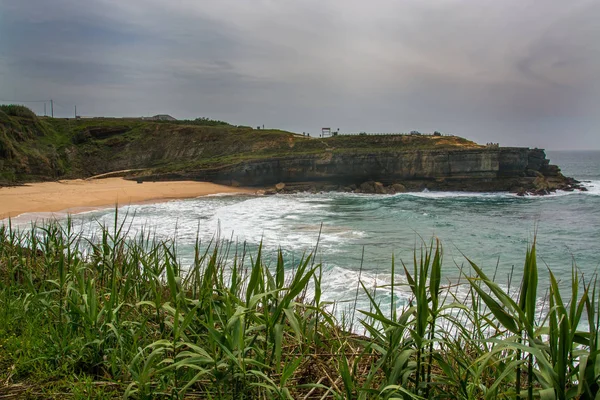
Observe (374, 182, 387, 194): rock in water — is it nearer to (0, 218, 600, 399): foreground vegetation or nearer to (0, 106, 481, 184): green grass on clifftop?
(0, 106, 481, 184): green grass on clifftop

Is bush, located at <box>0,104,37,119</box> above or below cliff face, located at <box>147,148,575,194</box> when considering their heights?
above

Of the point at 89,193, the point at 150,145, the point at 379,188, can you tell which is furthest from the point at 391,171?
the point at 150,145

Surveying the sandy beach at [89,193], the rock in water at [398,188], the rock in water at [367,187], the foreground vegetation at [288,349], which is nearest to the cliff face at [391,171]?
the rock in water at [398,188]

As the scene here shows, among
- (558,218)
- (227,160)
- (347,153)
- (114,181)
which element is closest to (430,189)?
(347,153)

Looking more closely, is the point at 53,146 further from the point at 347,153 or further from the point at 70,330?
the point at 70,330

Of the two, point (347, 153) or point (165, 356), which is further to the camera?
point (347, 153)

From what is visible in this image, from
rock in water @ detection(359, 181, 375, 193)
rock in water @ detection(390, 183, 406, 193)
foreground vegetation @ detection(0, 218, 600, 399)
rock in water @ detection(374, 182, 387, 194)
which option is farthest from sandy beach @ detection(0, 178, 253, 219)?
foreground vegetation @ detection(0, 218, 600, 399)
